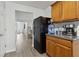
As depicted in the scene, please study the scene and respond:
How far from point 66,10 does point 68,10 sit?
3.8 inches

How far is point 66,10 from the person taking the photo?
114 inches

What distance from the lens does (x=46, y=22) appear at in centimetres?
403

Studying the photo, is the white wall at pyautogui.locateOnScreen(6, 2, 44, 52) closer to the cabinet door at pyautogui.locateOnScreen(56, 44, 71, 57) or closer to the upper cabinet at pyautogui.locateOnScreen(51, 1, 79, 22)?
the upper cabinet at pyautogui.locateOnScreen(51, 1, 79, 22)

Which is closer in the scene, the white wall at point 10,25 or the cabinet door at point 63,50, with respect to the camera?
the cabinet door at point 63,50

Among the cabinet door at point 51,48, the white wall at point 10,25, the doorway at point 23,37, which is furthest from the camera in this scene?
the doorway at point 23,37

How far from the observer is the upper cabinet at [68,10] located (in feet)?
8.56

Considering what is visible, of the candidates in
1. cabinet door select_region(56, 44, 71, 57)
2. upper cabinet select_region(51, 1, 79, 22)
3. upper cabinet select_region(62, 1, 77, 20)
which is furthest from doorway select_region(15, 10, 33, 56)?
upper cabinet select_region(62, 1, 77, 20)

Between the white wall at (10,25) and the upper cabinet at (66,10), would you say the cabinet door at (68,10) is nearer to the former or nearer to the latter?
the upper cabinet at (66,10)

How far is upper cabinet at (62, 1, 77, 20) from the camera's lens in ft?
8.56

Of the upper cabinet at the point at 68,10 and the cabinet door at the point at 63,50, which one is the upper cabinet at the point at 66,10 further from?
the cabinet door at the point at 63,50

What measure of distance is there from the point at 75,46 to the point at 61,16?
1.33 metres

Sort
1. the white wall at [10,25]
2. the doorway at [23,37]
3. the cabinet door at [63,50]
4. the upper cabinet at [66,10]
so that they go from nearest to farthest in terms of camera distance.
Answer: 1. the cabinet door at [63,50]
2. the upper cabinet at [66,10]
3. the white wall at [10,25]
4. the doorway at [23,37]

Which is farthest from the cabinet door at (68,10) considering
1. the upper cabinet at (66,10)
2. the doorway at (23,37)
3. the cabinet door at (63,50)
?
the doorway at (23,37)

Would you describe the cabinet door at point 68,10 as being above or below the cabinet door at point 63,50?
above
